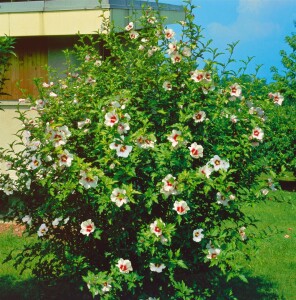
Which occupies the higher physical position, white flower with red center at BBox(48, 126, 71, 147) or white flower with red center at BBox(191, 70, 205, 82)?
white flower with red center at BBox(191, 70, 205, 82)

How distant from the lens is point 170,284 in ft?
16.3

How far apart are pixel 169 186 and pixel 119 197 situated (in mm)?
391

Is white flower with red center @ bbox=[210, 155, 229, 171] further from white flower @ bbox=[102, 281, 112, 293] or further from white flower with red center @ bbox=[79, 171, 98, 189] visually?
white flower @ bbox=[102, 281, 112, 293]

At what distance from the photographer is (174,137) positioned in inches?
178

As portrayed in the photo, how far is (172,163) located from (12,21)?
23.8ft

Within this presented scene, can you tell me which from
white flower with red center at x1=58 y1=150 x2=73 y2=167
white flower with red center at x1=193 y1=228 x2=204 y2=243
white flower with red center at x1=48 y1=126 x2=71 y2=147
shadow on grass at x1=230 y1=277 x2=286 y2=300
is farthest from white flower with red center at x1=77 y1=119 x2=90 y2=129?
shadow on grass at x1=230 y1=277 x2=286 y2=300

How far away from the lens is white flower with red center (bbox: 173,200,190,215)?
172 inches

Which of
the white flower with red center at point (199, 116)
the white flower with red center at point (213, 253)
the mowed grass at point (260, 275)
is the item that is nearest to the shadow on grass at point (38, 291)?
the mowed grass at point (260, 275)

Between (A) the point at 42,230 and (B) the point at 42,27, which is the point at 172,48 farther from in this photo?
(B) the point at 42,27

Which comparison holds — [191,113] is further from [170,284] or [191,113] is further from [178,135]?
[170,284]

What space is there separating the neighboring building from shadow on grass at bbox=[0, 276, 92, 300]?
13.0 ft

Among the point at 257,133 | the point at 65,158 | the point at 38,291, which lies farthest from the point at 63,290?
the point at 257,133

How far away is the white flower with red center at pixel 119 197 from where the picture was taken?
4.23 m

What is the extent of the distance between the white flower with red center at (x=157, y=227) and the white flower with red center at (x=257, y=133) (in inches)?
46.7
